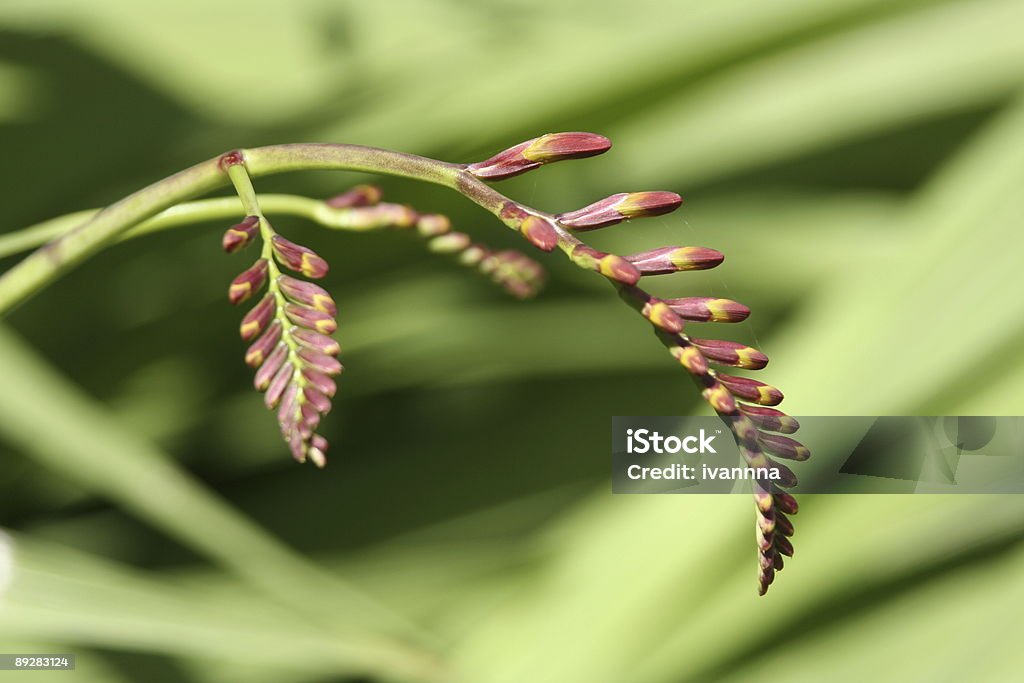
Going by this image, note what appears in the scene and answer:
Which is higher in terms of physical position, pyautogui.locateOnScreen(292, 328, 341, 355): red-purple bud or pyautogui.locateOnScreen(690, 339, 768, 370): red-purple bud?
pyautogui.locateOnScreen(292, 328, 341, 355): red-purple bud

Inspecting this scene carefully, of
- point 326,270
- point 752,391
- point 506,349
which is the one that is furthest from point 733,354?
point 506,349

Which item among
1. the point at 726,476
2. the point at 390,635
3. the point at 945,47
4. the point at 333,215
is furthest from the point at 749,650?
the point at 945,47

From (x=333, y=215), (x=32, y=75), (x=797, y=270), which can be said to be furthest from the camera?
(x=797, y=270)

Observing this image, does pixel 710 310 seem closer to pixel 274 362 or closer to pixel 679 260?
pixel 679 260

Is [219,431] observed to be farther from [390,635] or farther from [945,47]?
[945,47]

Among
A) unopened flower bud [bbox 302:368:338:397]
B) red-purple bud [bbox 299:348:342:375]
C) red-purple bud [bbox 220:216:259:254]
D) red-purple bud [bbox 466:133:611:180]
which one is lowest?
unopened flower bud [bbox 302:368:338:397]

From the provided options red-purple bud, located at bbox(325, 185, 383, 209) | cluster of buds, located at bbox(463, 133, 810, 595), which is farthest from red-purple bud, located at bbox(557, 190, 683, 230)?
red-purple bud, located at bbox(325, 185, 383, 209)

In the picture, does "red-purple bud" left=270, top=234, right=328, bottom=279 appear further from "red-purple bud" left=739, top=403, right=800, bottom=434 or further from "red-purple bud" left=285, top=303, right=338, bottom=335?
"red-purple bud" left=739, top=403, right=800, bottom=434
